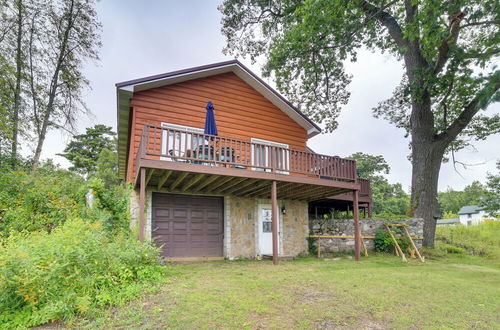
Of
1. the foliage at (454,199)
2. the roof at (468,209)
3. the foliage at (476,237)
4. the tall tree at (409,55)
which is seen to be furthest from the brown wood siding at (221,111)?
the roof at (468,209)

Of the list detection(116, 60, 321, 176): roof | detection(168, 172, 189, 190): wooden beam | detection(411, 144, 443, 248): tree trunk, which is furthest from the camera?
detection(411, 144, 443, 248): tree trunk

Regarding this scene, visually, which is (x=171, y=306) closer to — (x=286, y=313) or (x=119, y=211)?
(x=286, y=313)

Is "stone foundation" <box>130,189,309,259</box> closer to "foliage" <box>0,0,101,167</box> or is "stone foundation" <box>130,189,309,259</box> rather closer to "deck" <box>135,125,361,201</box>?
"deck" <box>135,125,361,201</box>

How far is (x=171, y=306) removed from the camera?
3887 mm

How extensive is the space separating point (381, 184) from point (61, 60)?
98.8ft

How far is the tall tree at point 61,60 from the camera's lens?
1450cm

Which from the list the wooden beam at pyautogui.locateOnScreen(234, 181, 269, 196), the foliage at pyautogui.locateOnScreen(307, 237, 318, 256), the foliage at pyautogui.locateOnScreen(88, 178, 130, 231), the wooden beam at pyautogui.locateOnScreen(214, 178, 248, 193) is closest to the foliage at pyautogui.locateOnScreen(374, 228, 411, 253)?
the foliage at pyautogui.locateOnScreen(307, 237, 318, 256)

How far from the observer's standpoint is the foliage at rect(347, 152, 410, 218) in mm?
29406

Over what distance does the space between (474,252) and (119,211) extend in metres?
14.5

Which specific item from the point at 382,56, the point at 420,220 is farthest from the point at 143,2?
the point at 420,220

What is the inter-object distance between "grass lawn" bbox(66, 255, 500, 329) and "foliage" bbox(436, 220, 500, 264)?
7480 millimetres

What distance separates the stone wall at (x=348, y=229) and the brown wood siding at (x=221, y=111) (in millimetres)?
3347

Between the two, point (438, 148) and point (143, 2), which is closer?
point (438, 148)

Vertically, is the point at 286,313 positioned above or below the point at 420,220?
below
